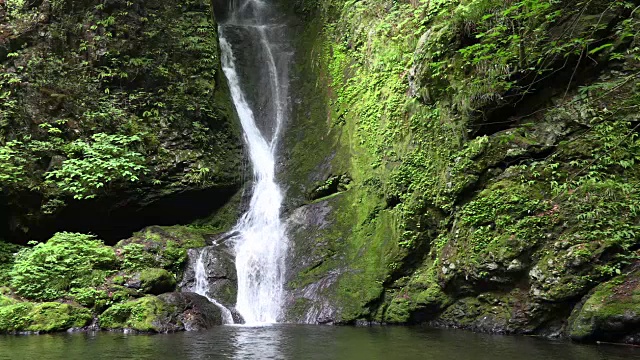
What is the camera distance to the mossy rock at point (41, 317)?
8.70 meters

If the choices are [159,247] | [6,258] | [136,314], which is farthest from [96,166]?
[136,314]

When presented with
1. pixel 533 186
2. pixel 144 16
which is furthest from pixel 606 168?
pixel 144 16

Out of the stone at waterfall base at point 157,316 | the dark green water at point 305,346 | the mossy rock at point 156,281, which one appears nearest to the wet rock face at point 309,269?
the dark green water at point 305,346

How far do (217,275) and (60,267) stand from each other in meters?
3.45

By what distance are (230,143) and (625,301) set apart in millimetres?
11521

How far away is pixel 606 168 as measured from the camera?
25.0 feet

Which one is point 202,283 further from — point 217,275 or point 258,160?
point 258,160

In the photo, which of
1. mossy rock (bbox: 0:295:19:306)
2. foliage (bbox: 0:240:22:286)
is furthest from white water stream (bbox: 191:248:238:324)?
foliage (bbox: 0:240:22:286)

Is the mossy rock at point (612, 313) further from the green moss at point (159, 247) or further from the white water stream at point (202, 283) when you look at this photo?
the green moss at point (159, 247)

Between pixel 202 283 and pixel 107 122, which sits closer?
pixel 202 283

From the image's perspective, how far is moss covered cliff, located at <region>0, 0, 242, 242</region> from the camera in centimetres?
1212

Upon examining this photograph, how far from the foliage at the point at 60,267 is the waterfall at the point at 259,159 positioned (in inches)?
128

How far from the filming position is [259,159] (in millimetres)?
15016

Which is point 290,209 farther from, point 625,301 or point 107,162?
point 625,301
